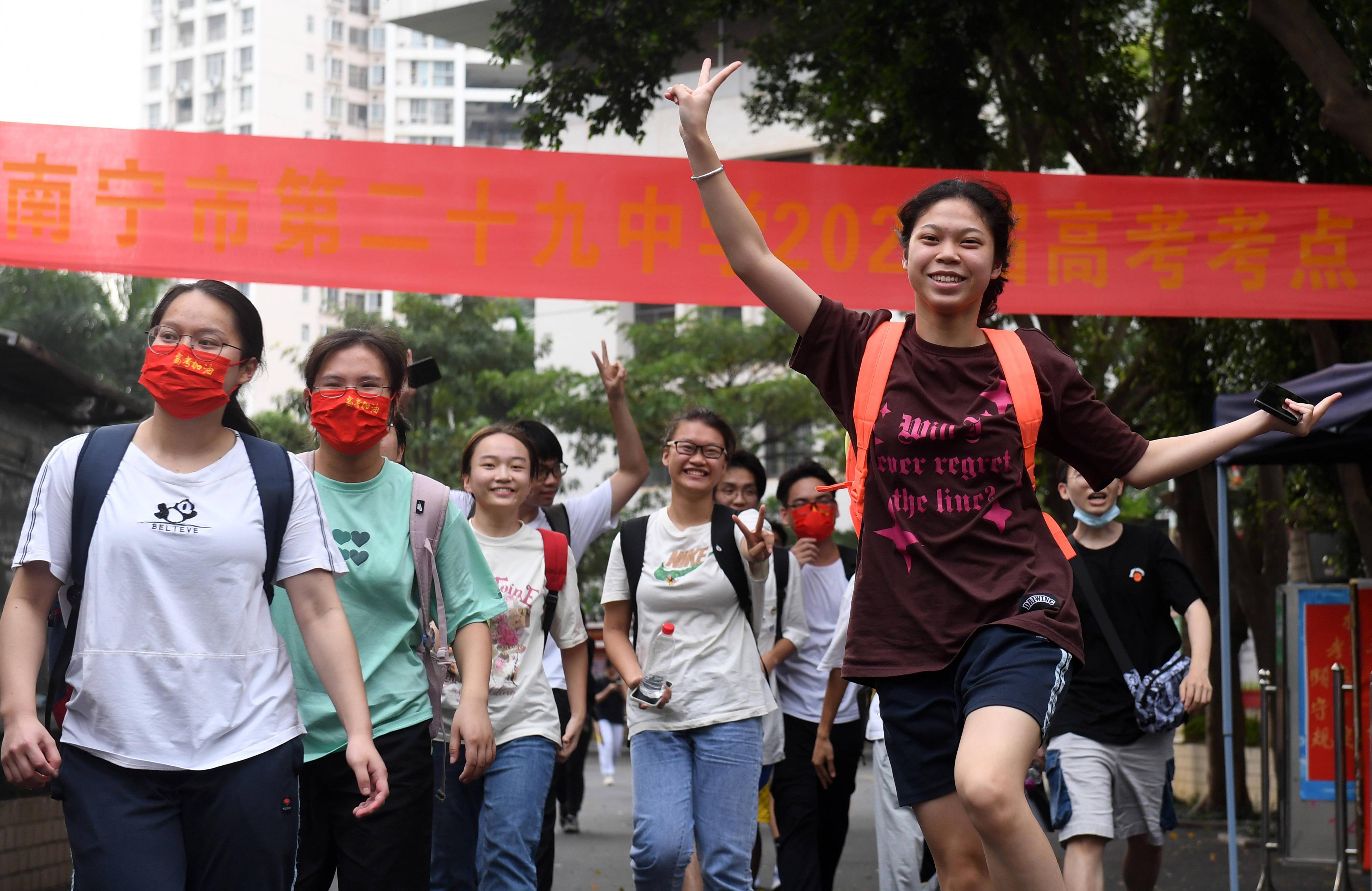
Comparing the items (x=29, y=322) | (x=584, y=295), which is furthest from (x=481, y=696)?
(x=29, y=322)

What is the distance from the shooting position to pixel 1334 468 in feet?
34.3

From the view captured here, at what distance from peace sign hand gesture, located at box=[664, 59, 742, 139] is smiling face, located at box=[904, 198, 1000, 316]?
1.89 ft

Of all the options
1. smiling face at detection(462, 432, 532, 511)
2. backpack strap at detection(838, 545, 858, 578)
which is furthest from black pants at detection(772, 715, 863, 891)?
smiling face at detection(462, 432, 532, 511)

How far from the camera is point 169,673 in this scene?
10.6ft

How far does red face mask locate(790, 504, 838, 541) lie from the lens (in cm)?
722

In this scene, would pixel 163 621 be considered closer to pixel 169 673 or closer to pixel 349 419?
pixel 169 673

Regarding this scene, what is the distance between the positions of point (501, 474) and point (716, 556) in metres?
0.90

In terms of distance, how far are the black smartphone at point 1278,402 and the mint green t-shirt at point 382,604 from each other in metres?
2.14

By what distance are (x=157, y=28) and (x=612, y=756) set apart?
319 ft

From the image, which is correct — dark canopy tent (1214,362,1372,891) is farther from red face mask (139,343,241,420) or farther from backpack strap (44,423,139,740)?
backpack strap (44,423,139,740)

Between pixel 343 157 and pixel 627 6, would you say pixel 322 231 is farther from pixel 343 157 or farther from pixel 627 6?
pixel 627 6

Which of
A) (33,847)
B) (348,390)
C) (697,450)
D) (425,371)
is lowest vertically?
(33,847)

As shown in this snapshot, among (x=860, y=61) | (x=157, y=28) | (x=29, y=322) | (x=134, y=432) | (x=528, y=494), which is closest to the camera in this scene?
(x=134, y=432)

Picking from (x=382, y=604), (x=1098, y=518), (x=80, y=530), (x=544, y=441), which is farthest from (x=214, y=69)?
(x=80, y=530)
